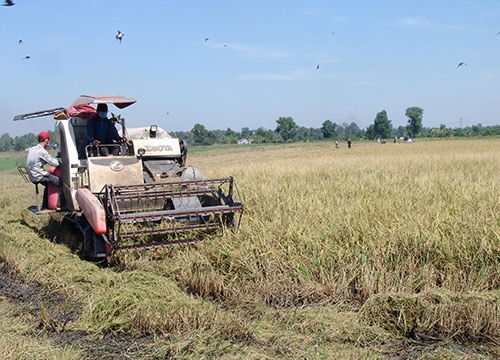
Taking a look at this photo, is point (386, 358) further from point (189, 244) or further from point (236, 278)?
point (189, 244)

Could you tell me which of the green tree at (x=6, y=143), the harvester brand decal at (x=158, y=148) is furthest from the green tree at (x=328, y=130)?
the harvester brand decal at (x=158, y=148)

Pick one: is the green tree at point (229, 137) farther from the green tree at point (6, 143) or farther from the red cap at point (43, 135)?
the red cap at point (43, 135)

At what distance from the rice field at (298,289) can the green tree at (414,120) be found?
112 m

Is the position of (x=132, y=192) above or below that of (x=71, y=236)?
above

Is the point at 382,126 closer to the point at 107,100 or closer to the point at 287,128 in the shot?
the point at 287,128

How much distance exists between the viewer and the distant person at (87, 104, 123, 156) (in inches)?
321

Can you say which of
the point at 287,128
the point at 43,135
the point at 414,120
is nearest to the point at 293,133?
the point at 287,128

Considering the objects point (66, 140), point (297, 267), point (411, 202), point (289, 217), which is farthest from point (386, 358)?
point (66, 140)

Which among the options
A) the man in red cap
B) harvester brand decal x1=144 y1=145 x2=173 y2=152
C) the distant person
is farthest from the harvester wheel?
harvester brand decal x1=144 y1=145 x2=173 y2=152

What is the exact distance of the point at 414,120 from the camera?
379ft

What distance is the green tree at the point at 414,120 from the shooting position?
4486 inches

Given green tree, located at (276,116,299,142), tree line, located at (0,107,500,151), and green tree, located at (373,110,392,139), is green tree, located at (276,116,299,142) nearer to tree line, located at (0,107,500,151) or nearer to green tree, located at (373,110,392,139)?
tree line, located at (0,107,500,151)

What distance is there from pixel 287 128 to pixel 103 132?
4357 inches

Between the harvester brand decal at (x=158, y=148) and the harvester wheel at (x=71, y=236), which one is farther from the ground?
the harvester brand decal at (x=158, y=148)
